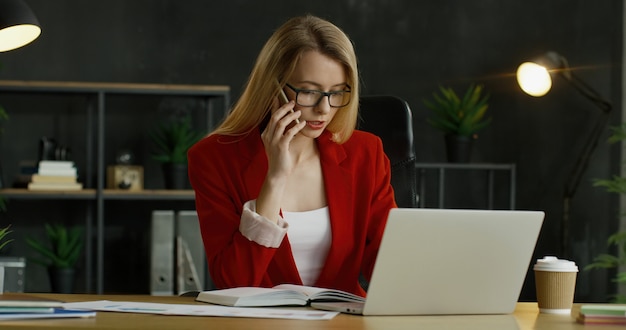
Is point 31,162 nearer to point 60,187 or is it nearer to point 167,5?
point 60,187

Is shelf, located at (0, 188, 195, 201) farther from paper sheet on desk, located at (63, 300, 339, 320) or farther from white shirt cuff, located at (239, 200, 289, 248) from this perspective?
paper sheet on desk, located at (63, 300, 339, 320)

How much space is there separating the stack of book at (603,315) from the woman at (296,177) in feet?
2.23

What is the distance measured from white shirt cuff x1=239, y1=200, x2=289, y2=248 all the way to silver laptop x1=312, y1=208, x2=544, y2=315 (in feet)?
1.17

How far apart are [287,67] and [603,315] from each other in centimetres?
95

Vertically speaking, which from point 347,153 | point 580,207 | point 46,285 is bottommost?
point 46,285

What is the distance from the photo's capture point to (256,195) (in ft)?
7.59

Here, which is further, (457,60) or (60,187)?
(457,60)

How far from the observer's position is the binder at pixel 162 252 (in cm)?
489

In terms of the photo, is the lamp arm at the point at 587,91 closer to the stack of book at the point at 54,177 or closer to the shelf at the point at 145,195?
the shelf at the point at 145,195

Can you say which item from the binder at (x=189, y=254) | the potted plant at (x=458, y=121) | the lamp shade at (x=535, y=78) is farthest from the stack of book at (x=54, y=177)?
the lamp shade at (x=535, y=78)

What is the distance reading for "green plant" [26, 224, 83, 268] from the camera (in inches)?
191

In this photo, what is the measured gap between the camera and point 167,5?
5.22 m

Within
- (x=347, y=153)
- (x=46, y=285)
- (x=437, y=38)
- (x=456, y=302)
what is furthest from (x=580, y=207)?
(x=456, y=302)

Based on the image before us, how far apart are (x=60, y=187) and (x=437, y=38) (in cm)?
214
